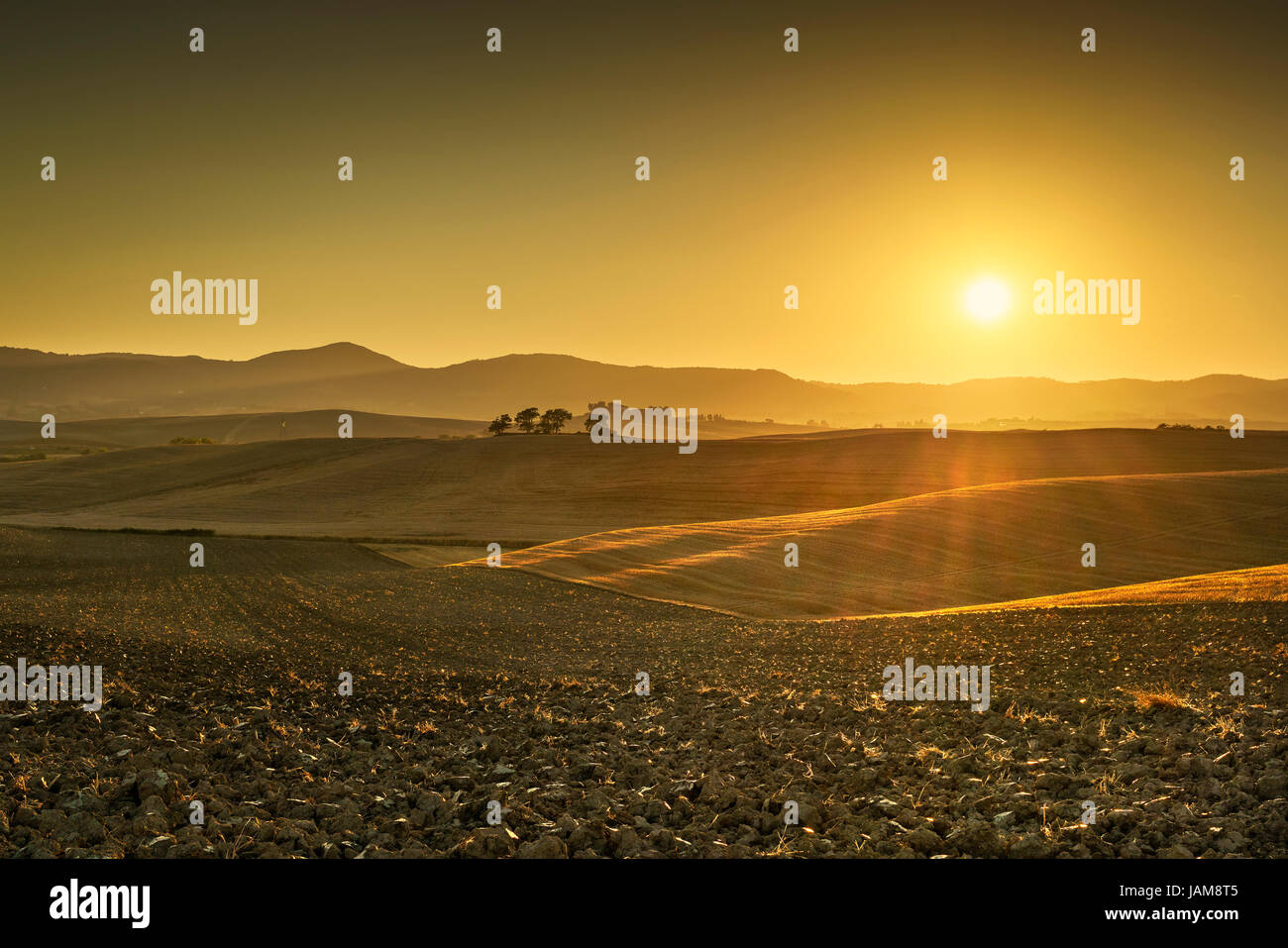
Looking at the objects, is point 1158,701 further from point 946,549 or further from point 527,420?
point 527,420

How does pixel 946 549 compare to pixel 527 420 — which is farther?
pixel 527 420

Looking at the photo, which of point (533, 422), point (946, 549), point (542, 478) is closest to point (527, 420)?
point (533, 422)

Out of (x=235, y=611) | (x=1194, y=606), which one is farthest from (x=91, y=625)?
(x=1194, y=606)

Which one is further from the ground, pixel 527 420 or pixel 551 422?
pixel 527 420

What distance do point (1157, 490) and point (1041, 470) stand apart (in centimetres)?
1913

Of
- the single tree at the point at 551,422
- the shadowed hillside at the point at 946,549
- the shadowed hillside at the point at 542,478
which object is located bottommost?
the shadowed hillside at the point at 946,549

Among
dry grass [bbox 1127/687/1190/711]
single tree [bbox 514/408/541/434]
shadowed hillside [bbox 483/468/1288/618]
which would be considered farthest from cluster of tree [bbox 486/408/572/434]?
dry grass [bbox 1127/687/1190/711]

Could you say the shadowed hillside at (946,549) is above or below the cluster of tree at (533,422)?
below

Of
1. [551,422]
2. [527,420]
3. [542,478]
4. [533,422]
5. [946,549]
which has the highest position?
[527,420]

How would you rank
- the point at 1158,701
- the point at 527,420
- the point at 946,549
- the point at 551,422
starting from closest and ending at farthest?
the point at 1158,701 → the point at 946,549 → the point at 551,422 → the point at 527,420

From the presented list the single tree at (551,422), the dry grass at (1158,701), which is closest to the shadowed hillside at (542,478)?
the single tree at (551,422)

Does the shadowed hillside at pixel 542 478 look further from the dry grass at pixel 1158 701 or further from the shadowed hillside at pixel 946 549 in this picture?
the dry grass at pixel 1158 701

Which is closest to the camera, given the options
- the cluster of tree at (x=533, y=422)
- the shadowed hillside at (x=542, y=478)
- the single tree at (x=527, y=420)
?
the shadowed hillside at (x=542, y=478)
